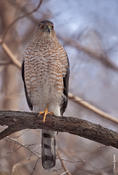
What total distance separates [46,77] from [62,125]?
1.07m

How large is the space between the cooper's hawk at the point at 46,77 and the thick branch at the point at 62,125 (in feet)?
2.04

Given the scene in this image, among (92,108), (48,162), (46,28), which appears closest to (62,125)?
(48,162)

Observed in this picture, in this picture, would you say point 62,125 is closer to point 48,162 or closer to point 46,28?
point 48,162

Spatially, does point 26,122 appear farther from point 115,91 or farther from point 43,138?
point 115,91

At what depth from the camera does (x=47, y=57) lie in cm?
446

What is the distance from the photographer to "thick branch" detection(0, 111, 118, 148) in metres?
3.36

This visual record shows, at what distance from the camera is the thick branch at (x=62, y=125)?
11.0 ft

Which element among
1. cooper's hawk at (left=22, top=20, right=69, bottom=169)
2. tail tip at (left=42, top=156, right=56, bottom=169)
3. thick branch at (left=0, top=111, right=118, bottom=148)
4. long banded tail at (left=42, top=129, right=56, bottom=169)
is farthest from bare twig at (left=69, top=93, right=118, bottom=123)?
thick branch at (left=0, top=111, right=118, bottom=148)

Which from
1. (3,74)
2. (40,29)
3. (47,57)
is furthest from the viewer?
(3,74)

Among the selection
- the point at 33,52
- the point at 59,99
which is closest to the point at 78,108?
the point at 59,99

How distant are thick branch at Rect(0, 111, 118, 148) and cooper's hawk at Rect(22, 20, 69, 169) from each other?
62 cm

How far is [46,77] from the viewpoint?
437 cm

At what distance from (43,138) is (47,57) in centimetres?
127

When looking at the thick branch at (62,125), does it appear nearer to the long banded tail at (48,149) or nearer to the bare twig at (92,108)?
the long banded tail at (48,149)
